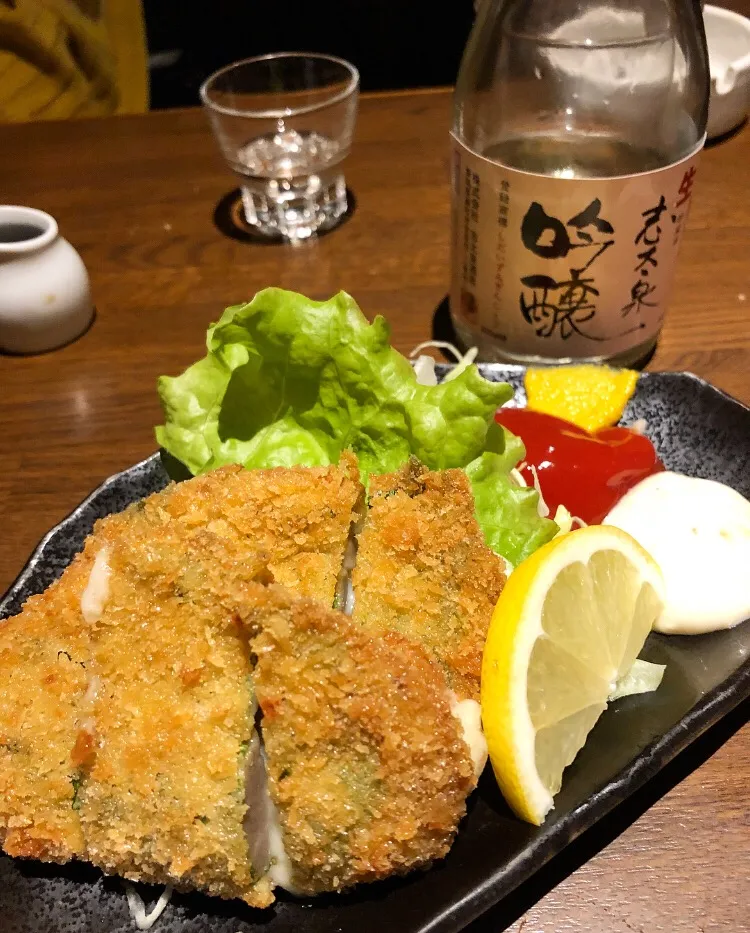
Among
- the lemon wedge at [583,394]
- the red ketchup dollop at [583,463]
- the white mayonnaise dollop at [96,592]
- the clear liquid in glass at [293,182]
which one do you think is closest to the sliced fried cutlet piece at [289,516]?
the white mayonnaise dollop at [96,592]

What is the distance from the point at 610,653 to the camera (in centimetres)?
129

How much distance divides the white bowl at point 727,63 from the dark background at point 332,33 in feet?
6.45

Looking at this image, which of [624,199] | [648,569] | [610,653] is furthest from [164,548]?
[624,199]

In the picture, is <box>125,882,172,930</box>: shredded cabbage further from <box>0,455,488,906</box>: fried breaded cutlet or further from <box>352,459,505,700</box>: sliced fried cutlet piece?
<box>352,459,505,700</box>: sliced fried cutlet piece

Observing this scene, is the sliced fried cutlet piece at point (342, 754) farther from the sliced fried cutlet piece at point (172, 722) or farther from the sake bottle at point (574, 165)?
the sake bottle at point (574, 165)

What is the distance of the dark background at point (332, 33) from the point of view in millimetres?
4676

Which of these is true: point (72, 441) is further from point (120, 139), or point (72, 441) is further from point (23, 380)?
point (120, 139)

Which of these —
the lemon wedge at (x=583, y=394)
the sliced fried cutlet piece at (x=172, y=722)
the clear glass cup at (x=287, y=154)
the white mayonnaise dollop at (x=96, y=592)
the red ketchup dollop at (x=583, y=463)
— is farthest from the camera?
the clear glass cup at (x=287, y=154)

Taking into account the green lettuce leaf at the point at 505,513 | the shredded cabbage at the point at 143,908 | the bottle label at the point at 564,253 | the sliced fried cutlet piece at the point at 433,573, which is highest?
the bottle label at the point at 564,253

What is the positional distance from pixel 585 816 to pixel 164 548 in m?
0.77

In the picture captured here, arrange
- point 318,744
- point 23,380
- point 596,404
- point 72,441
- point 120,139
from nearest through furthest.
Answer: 1. point 318,744
2. point 596,404
3. point 72,441
4. point 23,380
5. point 120,139

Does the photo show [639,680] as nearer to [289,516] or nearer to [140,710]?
[289,516]

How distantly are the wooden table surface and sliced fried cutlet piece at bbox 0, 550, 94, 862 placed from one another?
61 cm

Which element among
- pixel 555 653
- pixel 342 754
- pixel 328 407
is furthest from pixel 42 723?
pixel 328 407
